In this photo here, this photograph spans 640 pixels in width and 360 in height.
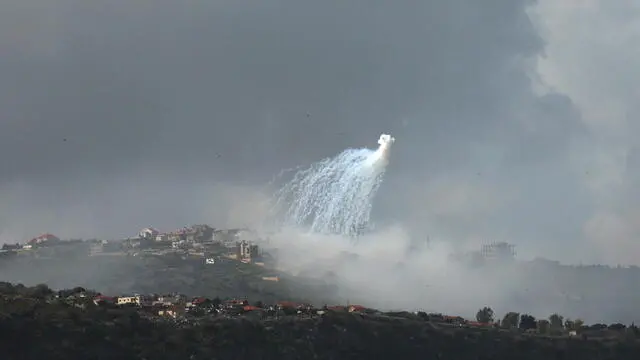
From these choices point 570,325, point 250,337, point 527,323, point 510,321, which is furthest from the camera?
point 570,325

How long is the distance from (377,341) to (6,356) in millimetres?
48859

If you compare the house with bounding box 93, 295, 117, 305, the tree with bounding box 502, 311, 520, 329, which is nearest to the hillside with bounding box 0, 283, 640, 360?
the house with bounding box 93, 295, 117, 305

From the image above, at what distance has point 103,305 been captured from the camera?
5172 inches

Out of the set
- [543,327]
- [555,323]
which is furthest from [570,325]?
[543,327]

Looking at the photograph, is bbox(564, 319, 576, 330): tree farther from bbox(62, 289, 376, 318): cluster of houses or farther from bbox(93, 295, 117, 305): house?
bbox(93, 295, 117, 305): house

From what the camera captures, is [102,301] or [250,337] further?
[102,301]

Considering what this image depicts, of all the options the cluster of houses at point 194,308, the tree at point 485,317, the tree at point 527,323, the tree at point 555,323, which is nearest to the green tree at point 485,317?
A: the tree at point 485,317

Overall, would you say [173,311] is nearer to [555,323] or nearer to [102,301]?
[102,301]

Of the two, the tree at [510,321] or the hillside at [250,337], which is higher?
the tree at [510,321]

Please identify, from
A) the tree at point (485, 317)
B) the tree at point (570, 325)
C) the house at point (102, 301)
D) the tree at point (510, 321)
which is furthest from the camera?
the tree at point (485, 317)

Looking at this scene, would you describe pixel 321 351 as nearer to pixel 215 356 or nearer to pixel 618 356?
pixel 215 356

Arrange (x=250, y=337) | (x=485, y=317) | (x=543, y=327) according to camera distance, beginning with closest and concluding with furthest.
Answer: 1. (x=250, y=337)
2. (x=543, y=327)
3. (x=485, y=317)

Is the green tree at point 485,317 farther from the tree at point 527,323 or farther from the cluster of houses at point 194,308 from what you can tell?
the cluster of houses at point 194,308

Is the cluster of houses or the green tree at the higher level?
the green tree
